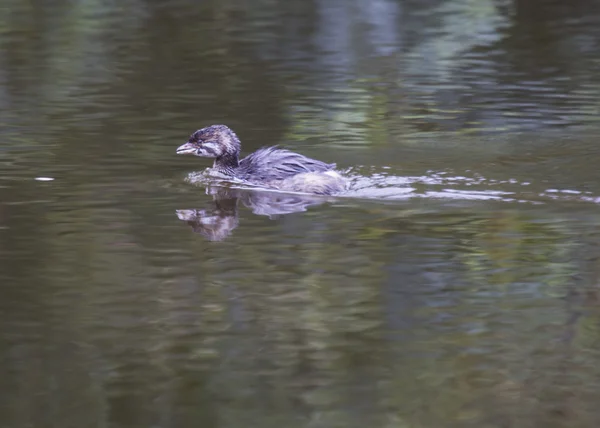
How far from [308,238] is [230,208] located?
1334 mm

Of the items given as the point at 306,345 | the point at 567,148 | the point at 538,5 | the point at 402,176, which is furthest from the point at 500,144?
the point at 538,5

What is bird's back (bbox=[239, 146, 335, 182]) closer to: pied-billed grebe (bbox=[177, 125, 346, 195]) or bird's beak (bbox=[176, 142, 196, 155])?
pied-billed grebe (bbox=[177, 125, 346, 195])

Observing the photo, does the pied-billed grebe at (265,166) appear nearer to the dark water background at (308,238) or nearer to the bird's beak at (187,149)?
the bird's beak at (187,149)

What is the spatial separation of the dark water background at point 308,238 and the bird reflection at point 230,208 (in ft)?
0.12

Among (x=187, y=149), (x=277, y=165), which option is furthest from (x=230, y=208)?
(x=187, y=149)

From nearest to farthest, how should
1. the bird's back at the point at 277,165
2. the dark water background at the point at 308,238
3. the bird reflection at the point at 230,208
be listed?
the dark water background at the point at 308,238 → the bird reflection at the point at 230,208 → the bird's back at the point at 277,165

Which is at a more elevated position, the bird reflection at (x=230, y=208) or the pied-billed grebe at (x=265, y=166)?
the pied-billed grebe at (x=265, y=166)

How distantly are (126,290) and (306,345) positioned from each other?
1300 mm

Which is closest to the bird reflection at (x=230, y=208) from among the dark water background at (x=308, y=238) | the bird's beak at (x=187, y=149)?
the dark water background at (x=308, y=238)

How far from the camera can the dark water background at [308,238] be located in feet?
17.5

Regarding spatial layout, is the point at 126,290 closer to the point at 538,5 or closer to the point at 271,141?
the point at 271,141

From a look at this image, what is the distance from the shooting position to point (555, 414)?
5.02m

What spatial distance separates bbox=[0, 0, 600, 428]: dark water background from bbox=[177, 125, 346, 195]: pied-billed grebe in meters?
0.16

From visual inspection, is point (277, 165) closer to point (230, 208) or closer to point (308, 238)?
point (230, 208)
